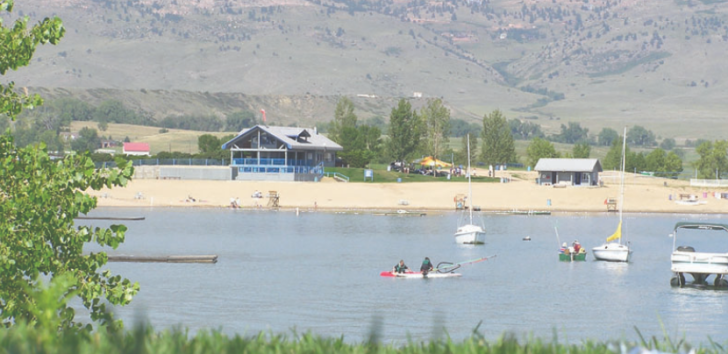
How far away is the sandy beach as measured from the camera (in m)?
122

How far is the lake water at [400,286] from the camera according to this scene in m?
43.5

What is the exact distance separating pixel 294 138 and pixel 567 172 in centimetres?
3482

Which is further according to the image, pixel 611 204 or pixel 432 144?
pixel 432 144

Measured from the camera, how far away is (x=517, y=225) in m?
107

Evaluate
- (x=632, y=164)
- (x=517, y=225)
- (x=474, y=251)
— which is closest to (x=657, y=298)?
(x=474, y=251)

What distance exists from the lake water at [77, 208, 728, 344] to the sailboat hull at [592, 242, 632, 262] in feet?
1.96

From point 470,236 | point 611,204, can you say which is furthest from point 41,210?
point 611,204

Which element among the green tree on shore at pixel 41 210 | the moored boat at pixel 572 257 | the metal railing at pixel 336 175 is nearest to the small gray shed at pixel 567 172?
the metal railing at pixel 336 175

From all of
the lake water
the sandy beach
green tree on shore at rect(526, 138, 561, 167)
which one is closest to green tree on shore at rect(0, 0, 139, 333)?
the lake water

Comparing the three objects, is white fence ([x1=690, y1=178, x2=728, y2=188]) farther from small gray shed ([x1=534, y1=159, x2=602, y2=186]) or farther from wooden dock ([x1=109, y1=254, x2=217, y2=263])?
wooden dock ([x1=109, y1=254, x2=217, y2=263])

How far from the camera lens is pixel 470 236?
274ft

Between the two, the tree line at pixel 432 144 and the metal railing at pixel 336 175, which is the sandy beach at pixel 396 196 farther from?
the tree line at pixel 432 144

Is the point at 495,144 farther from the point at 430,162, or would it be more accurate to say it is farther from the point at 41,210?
the point at 41,210

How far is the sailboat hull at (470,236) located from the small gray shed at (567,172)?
183 feet
